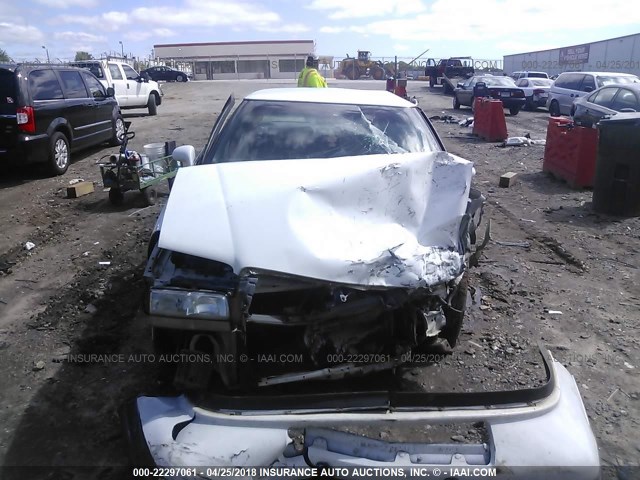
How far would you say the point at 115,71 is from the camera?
18.0 metres

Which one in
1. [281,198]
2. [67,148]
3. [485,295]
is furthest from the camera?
[67,148]

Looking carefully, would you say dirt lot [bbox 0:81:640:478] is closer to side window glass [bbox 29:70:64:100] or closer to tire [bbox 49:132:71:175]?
tire [bbox 49:132:71:175]

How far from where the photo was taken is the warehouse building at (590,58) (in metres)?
30.9

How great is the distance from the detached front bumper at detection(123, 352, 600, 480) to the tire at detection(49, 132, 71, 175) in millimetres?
8025

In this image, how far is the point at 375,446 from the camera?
2182 mm

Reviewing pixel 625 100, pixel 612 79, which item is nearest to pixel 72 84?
pixel 625 100

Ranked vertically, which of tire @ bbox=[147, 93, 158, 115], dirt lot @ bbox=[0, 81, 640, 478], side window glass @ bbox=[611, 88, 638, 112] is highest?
side window glass @ bbox=[611, 88, 638, 112]

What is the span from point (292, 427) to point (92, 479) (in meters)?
1.14

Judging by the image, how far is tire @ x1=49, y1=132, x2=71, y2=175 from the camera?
8945mm

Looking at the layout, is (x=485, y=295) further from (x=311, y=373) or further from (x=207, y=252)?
(x=207, y=252)

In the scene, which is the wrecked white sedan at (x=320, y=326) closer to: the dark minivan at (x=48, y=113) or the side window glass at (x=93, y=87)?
the dark minivan at (x=48, y=113)

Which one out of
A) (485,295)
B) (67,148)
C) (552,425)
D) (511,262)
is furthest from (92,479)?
(67,148)

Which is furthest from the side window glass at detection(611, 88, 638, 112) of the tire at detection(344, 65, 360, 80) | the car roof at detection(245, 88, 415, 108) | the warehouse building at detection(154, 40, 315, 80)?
the warehouse building at detection(154, 40, 315, 80)

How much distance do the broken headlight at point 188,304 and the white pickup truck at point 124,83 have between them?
16588 mm
